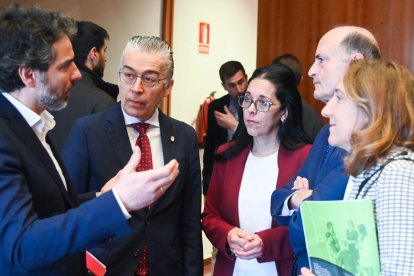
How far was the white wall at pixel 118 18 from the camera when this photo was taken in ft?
14.5

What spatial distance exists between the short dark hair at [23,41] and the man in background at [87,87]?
1534 mm

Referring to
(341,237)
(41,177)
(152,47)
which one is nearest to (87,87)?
(152,47)

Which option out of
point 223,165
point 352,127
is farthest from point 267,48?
point 352,127

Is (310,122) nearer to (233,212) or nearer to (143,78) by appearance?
(233,212)

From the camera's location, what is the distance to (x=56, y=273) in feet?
4.72

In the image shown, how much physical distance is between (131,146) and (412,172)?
45.9 inches

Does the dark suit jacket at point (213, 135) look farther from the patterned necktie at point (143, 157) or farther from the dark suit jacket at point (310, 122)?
the patterned necktie at point (143, 157)

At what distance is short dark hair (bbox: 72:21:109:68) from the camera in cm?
342

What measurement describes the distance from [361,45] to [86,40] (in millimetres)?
2017

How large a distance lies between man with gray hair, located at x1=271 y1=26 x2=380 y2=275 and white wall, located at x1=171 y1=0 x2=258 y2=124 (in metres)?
3.21

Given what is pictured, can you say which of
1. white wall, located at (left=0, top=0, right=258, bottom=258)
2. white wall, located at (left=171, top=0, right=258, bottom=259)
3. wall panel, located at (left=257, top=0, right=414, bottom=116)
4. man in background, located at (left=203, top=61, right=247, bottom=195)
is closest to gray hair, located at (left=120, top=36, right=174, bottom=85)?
man in background, located at (left=203, top=61, right=247, bottom=195)

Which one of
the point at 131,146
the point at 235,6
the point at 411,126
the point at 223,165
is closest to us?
the point at 411,126

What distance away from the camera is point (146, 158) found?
6.73ft

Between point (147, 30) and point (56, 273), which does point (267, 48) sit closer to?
point (147, 30)
